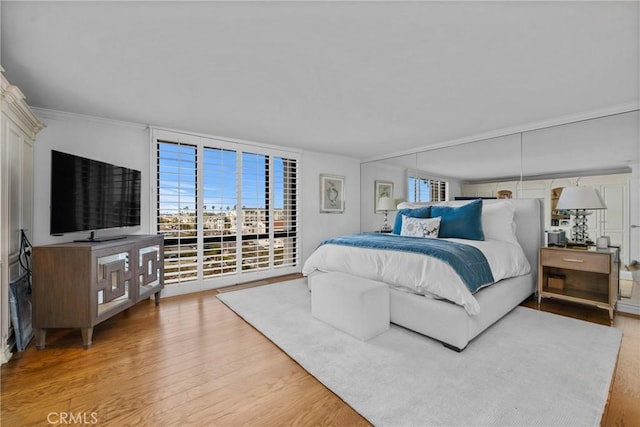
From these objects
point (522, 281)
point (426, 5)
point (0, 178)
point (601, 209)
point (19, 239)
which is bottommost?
point (522, 281)

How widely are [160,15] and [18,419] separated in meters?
2.28

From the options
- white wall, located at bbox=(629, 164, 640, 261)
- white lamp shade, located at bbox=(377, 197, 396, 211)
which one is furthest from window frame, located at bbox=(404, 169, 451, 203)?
white wall, located at bbox=(629, 164, 640, 261)

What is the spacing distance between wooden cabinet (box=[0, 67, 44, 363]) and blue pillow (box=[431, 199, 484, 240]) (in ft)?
13.4

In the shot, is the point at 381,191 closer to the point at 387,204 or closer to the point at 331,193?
the point at 387,204

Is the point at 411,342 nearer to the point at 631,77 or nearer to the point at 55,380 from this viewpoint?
the point at 55,380

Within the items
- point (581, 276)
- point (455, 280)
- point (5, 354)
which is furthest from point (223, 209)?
point (581, 276)

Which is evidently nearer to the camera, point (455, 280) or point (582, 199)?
point (455, 280)

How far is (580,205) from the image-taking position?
9.68 feet

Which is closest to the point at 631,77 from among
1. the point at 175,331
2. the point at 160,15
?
the point at 160,15

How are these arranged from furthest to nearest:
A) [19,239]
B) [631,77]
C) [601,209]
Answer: [601,209], [19,239], [631,77]

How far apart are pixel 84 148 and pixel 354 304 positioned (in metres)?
3.37

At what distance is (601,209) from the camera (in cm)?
304

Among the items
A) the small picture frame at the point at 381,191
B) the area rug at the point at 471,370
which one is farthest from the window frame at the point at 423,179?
the area rug at the point at 471,370

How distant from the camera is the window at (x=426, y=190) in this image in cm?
430
